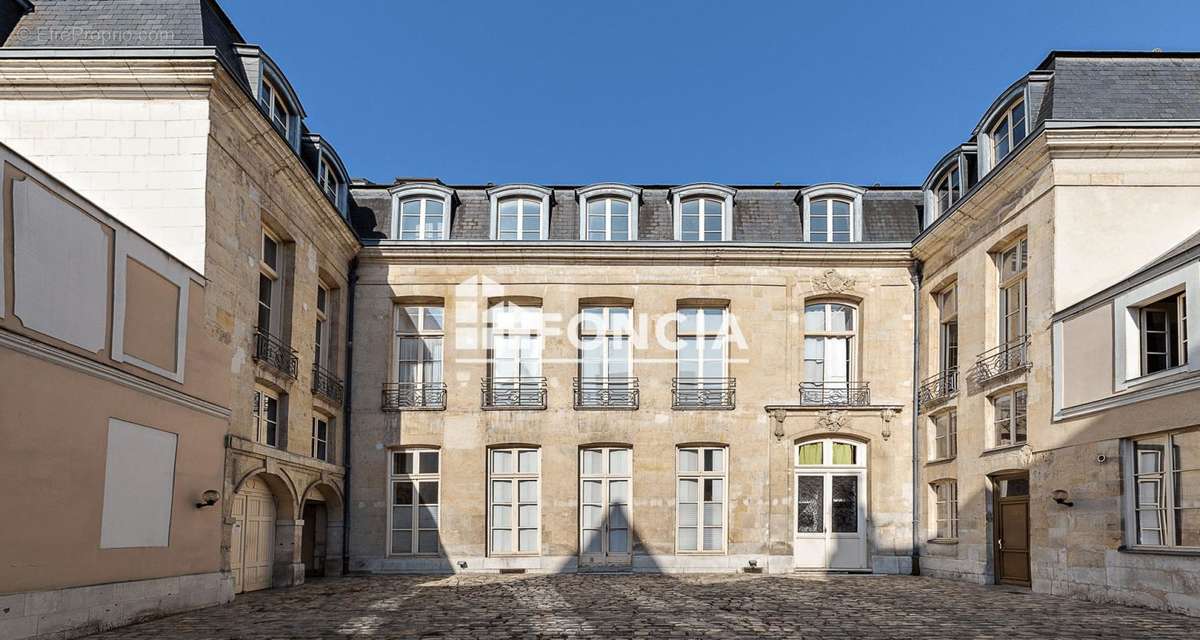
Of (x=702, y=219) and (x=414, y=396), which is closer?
(x=414, y=396)

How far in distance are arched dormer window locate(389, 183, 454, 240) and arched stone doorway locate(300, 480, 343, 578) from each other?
5.22 metres

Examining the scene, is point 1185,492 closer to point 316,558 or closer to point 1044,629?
point 1044,629

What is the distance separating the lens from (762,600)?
13.8 m

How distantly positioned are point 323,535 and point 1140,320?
13.8m

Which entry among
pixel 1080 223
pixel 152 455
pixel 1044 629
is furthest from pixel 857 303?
pixel 152 455

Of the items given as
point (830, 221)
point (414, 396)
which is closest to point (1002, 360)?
point (830, 221)

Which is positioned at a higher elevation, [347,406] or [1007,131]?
[1007,131]

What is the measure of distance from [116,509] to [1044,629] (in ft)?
30.3

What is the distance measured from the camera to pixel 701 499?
65.9ft

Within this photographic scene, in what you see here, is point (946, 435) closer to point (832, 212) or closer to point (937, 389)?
point (937, 389)

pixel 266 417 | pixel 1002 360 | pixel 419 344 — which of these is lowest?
pixel 266 417

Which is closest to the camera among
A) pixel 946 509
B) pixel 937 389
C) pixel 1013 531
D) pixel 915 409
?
pixel 1013 531

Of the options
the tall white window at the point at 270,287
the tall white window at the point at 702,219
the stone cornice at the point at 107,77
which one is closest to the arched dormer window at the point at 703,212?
the tall white window at the point at 702,219

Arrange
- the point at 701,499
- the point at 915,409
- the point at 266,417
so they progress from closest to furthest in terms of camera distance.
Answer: the point at 266,417 → the point at 915,409 → the point at 701,499
